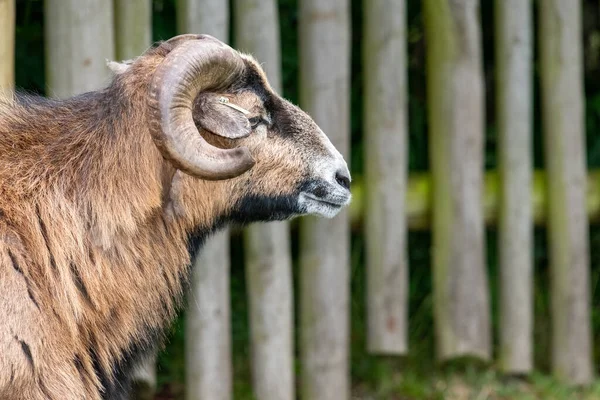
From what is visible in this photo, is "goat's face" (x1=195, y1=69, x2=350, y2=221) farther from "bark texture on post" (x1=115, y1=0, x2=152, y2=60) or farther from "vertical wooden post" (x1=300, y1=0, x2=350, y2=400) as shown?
"vertical wooden post" (x1=300, y1=0, x2=350, y2=400)

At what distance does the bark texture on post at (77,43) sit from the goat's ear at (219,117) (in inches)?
60.7

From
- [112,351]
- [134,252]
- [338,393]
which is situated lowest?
[338,393]

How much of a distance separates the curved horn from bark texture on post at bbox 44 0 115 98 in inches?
65.4

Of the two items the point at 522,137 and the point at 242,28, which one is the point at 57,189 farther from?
the point at 522,137

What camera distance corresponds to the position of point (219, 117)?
452 centimetres

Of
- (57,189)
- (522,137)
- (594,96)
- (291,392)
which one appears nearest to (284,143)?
(57,189)

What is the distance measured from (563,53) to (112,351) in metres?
4.47

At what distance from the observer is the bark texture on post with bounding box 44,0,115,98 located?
19.0 ft

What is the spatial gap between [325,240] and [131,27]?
1972 millimetres

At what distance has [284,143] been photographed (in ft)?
15.4

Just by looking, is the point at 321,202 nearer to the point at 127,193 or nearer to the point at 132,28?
the point at 127,193

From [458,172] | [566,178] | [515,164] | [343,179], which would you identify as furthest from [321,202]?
[566,178]

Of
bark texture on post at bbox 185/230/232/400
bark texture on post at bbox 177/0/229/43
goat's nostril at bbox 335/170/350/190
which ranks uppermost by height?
bark texture on post at bbox 177/0/229/43

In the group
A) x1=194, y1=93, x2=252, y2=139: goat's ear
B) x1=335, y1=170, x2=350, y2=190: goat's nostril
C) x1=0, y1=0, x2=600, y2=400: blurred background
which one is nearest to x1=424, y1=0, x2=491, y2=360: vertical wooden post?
x1=0, y1=0, x2=600, y2=400: blurred background
